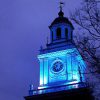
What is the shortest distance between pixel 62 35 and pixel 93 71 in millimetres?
30183

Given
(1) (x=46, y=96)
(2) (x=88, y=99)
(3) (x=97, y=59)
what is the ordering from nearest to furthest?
(3) (x=97, y=59) < (2) (x=88, y=99) < (1) (x=46, y=96)

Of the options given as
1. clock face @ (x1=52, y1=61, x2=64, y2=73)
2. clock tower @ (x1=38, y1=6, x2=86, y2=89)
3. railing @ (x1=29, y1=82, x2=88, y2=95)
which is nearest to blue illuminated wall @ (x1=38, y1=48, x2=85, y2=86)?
clock tower @ (x1=38, y1=6, x2=86, y2=89)

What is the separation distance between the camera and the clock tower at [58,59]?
50031 millimetres

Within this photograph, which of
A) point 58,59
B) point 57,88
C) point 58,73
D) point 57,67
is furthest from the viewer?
point 58,59

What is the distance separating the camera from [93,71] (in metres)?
22.9

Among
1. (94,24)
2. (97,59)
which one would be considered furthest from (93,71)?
(94,24)

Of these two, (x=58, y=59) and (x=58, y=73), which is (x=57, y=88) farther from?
(x=58, y=59)

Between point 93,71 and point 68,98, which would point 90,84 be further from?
point 68,98

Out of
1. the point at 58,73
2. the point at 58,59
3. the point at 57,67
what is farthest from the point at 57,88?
the point at 58,59

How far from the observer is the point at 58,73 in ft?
166

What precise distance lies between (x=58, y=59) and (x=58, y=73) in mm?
1560

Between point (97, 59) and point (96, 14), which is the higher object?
point (96, 14)

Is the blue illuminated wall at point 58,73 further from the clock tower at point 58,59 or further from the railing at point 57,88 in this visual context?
the railing at point 57,88

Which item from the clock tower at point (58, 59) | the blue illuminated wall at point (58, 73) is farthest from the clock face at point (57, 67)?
the blue illuminated wall at point (58, 73)
